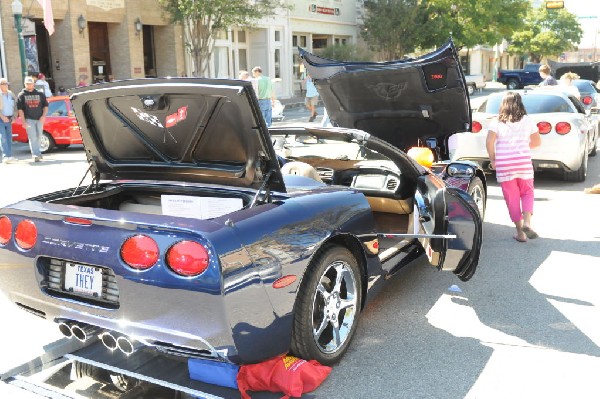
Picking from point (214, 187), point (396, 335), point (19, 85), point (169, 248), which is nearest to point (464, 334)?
point (396, 335)

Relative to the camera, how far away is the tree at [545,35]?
7025 centimetres

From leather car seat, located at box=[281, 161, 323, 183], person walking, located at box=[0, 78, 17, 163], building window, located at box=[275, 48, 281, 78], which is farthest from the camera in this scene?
building window, located at box=[275, 48, 281, 78]

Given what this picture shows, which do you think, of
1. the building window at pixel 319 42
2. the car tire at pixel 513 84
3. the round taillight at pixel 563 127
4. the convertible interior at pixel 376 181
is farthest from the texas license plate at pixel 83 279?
the car tire at pixel 513 84

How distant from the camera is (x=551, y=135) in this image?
9266 mm

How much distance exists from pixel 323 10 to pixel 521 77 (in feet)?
51.1

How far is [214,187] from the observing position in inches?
147

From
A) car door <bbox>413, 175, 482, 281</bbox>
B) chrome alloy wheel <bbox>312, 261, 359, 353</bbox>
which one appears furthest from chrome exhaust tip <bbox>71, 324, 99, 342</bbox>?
car door <bbox>413, 175, 482, 281</bbox>

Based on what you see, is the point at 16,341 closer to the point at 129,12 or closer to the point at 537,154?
the point at 537,154

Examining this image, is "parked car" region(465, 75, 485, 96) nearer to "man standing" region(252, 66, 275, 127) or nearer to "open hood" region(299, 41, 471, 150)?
"man standing" region(252, 66, 275, 127)

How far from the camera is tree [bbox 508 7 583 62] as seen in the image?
2766 inches

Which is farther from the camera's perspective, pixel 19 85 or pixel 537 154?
pixel 19 85

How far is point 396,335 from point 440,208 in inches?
37.2

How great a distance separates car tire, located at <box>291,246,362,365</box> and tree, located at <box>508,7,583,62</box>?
67.5 m

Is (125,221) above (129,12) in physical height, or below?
below
